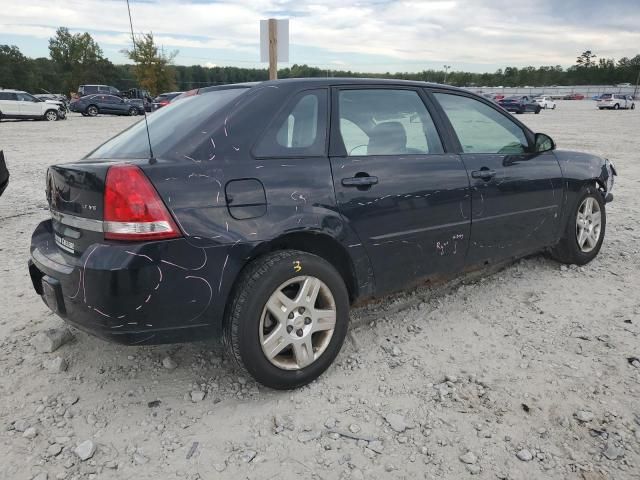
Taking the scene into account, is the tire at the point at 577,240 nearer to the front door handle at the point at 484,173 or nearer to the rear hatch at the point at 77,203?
Result: the front door handle at the point at 484,173

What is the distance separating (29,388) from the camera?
2816 mm

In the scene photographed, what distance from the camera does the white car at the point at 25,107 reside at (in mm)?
25484

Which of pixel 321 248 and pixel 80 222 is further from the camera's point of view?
pixel 321 248

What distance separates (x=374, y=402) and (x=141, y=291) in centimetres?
132

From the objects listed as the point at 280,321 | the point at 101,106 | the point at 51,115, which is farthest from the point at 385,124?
the point at 101,106

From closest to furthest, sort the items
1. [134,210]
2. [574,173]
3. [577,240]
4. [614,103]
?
1. [134,210]
2. [574,173]
3. [577,240]
4. [614,103]

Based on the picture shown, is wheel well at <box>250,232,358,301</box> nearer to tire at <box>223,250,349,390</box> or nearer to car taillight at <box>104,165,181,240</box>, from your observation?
tire at <box>223,250,349,390</box>

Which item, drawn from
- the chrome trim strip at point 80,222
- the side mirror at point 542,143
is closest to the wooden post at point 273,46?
the side mirror at point 542,143

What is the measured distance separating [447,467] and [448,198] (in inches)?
67.4

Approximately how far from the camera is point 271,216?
8.39ft

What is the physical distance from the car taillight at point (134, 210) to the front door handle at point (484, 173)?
2.14 meters

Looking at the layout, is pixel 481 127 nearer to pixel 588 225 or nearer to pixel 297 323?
pixel 588 225

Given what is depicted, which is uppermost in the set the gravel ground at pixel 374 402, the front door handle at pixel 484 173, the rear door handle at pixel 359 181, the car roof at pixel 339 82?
the car roof at pixel 339 82

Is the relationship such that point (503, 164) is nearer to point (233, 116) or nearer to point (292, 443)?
point (233, 116)
